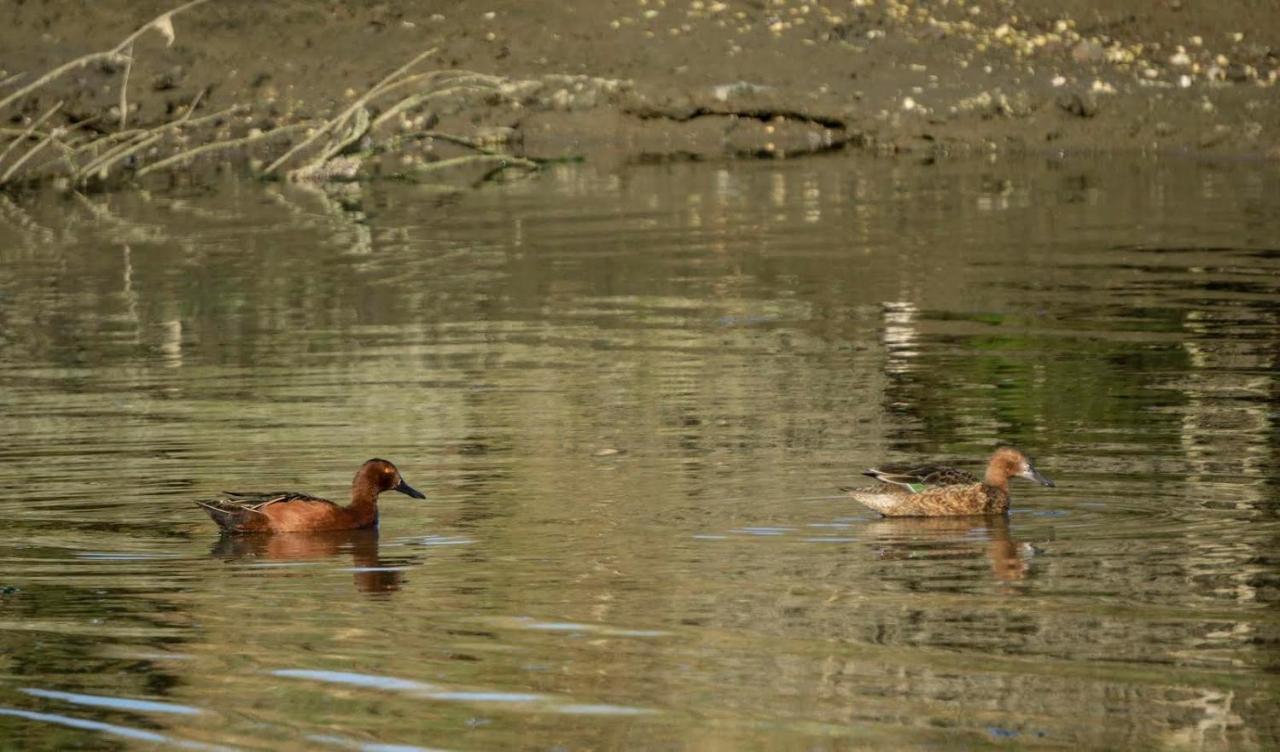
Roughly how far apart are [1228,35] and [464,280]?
12667 millimetres

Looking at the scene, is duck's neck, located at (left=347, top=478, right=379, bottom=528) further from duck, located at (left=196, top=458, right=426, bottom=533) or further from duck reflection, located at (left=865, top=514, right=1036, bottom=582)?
duck reflection, located at (left=865, top=514, right=1036, bottom=582)

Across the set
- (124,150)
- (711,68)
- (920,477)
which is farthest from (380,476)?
(711,68)

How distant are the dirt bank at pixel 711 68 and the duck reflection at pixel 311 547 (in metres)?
17.9

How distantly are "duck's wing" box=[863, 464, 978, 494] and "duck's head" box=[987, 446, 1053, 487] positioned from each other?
178 mm

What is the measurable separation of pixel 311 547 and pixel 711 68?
62.7ft

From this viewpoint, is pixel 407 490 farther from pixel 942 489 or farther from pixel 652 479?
pixel 942 489

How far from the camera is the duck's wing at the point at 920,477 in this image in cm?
1021

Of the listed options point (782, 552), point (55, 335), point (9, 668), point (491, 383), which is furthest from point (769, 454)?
point (55, 335)

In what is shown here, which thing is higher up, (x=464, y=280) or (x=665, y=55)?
(x=665, y=55)

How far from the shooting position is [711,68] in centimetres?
2881

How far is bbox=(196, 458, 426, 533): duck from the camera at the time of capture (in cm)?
1030

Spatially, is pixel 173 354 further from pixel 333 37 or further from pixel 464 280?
pixel 333 37

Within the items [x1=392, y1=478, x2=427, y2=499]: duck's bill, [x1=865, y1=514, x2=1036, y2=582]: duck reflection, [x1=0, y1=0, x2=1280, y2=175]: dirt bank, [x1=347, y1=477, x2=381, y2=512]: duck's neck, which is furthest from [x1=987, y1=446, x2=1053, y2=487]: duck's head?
[x1=0, y1=0, x2=1280, y2=175]: dirt bank

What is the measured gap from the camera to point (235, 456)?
1213 cm
